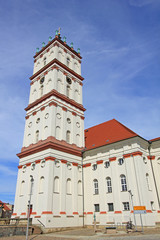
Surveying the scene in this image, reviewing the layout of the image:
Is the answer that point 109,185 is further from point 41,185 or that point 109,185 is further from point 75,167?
point 41,185

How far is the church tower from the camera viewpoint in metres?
25.2

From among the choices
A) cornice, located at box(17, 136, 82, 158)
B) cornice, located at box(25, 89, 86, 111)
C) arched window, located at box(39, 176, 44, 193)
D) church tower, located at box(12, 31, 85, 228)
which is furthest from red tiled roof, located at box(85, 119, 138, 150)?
arched window, located at box(39, 176, 44, 193)

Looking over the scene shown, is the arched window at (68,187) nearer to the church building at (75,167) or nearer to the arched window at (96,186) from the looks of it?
the church building at (75,167)

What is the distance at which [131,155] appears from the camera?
2578 centimetres

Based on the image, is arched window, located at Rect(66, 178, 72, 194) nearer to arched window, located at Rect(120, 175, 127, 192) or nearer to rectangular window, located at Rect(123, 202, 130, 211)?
arched window, located at Rect(120, 175, 127, 192)

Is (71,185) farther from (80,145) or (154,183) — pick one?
(154,183)

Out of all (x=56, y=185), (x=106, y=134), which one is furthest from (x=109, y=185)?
(x=106, y=134)

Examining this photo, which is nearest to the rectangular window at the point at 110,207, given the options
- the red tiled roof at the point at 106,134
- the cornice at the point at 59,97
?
the red tiled roof at the point at 106,134

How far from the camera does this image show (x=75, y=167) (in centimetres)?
2983

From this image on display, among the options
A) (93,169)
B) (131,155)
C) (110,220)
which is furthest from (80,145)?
(110,220)

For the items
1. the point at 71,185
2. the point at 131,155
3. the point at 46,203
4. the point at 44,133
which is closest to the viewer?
the point at 46,203

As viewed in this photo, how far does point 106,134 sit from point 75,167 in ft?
23.8

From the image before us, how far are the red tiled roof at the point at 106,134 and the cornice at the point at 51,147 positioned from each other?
226 cm

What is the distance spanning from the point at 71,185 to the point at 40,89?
1796 cm
